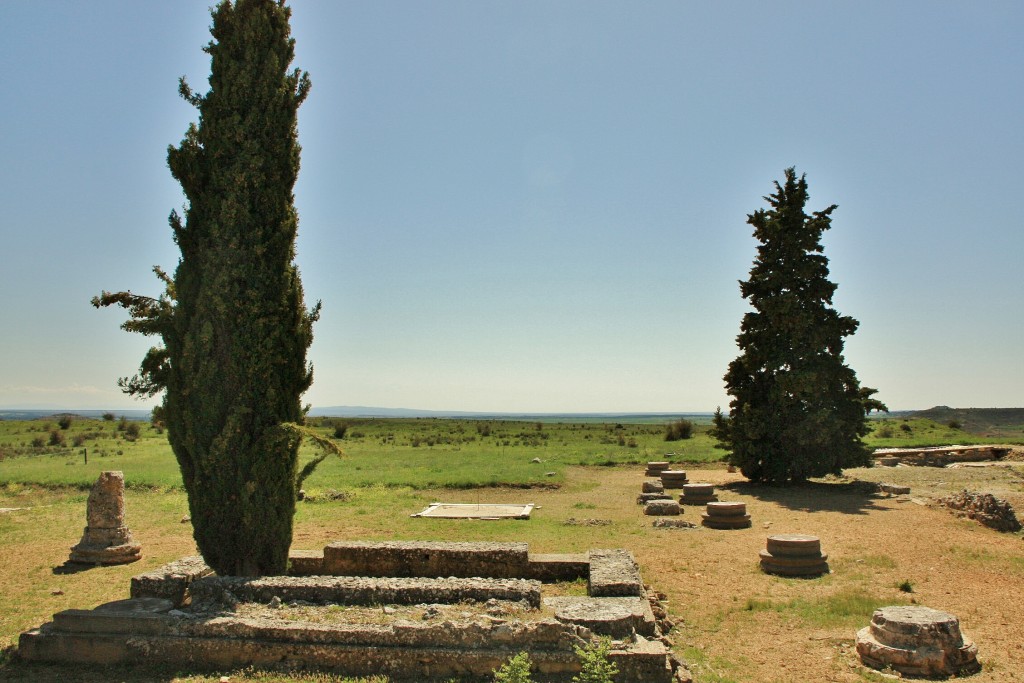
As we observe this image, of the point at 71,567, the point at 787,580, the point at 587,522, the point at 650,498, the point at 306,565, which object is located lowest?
the point at 71,567

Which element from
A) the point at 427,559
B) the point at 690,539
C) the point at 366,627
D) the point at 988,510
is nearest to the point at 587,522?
the point at 690,539

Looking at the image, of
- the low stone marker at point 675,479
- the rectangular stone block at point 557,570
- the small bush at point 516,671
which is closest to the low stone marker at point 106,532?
the rectangular stone block at point 557,570

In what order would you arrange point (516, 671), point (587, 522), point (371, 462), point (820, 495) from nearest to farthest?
point (516, 671)
point (587, 522)
point (820, 495)
point (371, 462)

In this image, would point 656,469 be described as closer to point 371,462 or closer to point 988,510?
point 988,510

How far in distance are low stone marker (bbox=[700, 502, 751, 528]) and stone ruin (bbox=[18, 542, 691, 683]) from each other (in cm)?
708

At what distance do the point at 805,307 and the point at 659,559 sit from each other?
12.9m

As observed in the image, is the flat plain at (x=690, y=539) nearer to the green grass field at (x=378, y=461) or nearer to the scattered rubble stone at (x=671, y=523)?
the green grass field at (x=378, y=461)

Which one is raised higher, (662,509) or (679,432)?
(679,432)

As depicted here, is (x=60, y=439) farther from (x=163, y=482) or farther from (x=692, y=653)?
(x=692, y=653)

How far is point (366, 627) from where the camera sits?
22.6 feet

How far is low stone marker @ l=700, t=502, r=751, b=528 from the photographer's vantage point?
49.9 feet

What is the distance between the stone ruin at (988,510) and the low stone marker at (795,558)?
5646 millimetres

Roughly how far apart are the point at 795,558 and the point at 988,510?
21.9 feet

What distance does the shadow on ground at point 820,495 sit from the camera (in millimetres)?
17406
